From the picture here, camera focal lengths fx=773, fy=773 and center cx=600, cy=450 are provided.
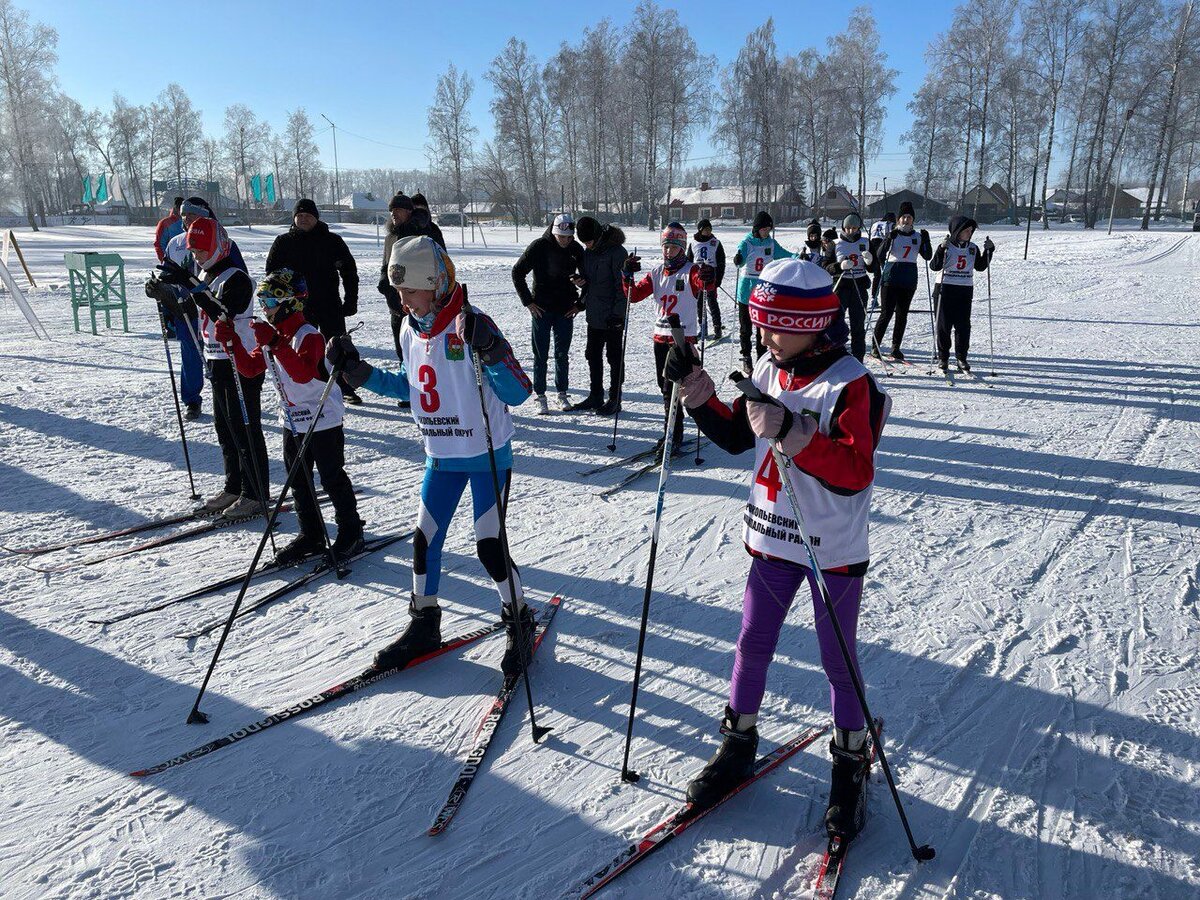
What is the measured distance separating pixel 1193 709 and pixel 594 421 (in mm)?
5246

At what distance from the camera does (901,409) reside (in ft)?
25.9

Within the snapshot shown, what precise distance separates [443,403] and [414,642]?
3.64 ft

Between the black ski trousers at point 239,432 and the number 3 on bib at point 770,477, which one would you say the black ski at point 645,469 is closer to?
the black ski trousers at point 239,432

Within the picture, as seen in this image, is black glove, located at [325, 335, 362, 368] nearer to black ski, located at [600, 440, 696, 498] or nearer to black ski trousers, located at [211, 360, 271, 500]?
black ski trousers, located at [211, 360, 271, 500]

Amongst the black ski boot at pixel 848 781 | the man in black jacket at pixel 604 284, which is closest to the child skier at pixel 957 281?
the man in black jacket at pixel 604 284

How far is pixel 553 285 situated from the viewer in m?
7.65

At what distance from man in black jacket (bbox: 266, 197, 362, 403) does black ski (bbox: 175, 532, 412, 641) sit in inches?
91.3

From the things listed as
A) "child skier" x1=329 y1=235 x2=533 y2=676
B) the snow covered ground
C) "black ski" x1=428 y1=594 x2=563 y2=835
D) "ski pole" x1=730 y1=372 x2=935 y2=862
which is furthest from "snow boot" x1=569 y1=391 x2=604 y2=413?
"ski pole" x1=730 y1=372 x2=935 y2=862

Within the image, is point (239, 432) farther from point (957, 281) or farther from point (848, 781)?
point (957, 281)

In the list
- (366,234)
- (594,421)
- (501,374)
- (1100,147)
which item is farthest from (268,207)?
(501,374)

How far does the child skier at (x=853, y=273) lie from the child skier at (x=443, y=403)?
19.6ft

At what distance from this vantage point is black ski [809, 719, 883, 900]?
2287 mm

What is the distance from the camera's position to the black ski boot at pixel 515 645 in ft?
11.0

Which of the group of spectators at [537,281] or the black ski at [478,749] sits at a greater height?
the group of spectators at [537,281]
